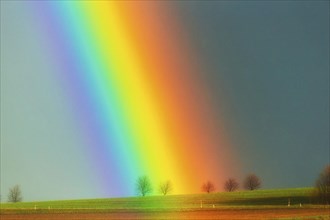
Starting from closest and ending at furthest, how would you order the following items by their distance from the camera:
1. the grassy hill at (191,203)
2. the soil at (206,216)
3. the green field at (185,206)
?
the soil at (206,216) → the green field at (185,206) → the grassy hill at (191,203)

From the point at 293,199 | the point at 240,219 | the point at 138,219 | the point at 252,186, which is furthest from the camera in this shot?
the point at 252,186

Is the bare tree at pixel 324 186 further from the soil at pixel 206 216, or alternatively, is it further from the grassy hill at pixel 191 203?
the soil at pixel 206 216

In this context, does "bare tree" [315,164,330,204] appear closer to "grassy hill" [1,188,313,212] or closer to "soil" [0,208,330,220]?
"grassy hill" [1,188,313,212]

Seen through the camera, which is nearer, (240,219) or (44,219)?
(240,219)

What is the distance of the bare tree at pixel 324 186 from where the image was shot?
313 feet

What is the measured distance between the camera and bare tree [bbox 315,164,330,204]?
313 feet

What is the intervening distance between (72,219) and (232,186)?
122 metres

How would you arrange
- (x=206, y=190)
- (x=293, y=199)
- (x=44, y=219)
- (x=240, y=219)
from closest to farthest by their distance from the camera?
(x=240, y=219)
(x=44, y=219)
(x=293, y=199)
(x=206, y=190)

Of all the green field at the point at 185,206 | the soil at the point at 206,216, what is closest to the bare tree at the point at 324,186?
the green field at the point at 185,206

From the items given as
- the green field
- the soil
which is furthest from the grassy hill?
the soil

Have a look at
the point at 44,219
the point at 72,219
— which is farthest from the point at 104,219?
the point at 44,219

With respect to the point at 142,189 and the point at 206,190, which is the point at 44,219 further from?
the point at 206,190

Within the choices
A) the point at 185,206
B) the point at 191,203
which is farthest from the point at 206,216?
the point at 191,203

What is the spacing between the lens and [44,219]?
5594 cm
